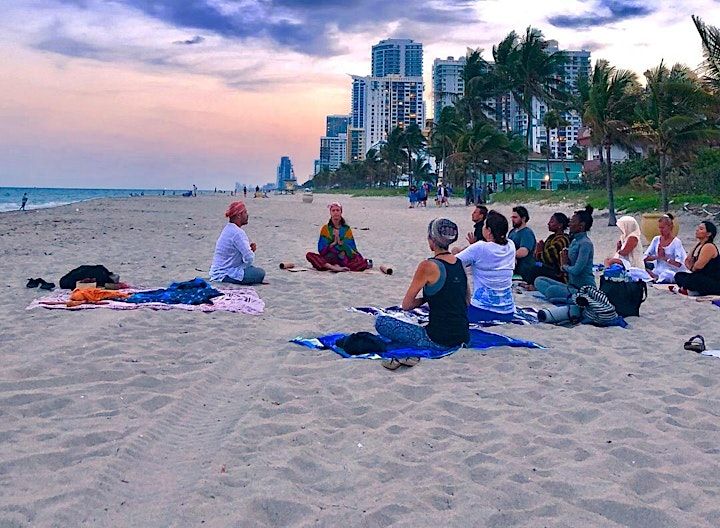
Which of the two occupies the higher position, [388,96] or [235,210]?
[388,96]

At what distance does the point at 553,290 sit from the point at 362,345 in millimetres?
3495

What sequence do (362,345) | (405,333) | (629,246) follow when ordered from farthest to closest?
(629,246) → (405,333) → (362,345)

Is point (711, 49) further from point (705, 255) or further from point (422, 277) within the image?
point (422, 277)

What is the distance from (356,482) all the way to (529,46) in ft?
149

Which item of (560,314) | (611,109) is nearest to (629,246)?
(560,314)

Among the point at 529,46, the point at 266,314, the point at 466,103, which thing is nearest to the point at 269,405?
the point at 266,314

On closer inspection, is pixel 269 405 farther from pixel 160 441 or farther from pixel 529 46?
pixel 529 46

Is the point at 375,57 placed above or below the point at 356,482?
above

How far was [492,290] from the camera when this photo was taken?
21.5 feet

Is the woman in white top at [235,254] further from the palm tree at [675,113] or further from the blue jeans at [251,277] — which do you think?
the palm tree at [675,113]

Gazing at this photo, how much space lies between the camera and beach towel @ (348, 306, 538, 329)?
6439mm

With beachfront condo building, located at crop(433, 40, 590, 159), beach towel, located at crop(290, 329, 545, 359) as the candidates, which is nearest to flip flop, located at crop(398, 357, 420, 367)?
beach towel, located at crop(290, 329, 545, 359)

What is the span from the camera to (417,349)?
5.48 m

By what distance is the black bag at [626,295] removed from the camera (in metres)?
7.16
